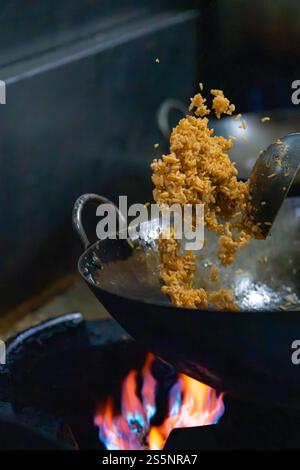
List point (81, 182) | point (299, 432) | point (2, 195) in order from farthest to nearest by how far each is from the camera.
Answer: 1. point (81, 182)
2. point (2, 195)
3. point (299, 432)

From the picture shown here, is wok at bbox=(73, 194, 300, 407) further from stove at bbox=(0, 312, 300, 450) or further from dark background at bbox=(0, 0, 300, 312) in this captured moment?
dark background at bbox=(0, 0, 300, 312)

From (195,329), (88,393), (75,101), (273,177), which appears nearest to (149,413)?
(88,393)

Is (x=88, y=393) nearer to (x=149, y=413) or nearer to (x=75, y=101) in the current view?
(x=149, y=413)

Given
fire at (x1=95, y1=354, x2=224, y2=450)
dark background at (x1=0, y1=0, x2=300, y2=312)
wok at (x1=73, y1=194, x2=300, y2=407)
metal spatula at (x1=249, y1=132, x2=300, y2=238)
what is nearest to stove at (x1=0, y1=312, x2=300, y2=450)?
fire at (x1=95, y1=354, x2=224, y2=450)

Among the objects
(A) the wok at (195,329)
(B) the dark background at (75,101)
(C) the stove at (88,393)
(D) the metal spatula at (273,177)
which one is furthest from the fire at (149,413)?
(B) the dark background at (75,101)

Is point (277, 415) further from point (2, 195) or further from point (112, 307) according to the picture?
point (2, 195)

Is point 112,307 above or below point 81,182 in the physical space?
below

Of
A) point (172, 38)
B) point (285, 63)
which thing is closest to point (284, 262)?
point (172, 38)
